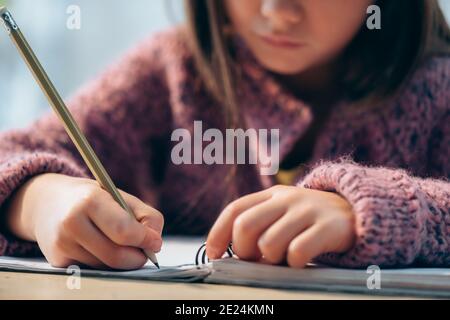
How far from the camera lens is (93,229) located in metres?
0.39

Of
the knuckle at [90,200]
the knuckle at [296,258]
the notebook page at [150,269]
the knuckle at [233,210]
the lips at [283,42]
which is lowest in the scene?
the notebook page at [150,269]

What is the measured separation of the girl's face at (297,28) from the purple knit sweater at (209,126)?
6 centimetres

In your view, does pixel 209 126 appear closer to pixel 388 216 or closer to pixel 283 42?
pixel 283 42

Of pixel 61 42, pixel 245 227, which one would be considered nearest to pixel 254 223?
pixel 245 227

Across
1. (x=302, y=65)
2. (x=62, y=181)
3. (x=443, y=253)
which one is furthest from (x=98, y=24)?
(x=443, y=253)

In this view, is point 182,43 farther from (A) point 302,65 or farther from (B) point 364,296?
(B) point 364,296

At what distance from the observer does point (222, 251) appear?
393mm

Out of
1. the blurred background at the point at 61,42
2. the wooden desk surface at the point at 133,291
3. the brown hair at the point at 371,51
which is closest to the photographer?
the wooden desk surface at the point at 133,291

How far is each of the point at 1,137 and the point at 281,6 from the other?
0.26 metres

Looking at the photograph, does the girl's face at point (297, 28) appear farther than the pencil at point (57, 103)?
Yes

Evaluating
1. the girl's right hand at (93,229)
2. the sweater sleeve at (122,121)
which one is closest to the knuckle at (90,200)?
the girl's right hand at (93,229)

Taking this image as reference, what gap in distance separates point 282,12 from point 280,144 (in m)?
0.16

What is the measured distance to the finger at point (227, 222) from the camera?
0.38m

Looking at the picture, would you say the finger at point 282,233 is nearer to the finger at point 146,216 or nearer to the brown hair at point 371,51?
the finger at point 146,216
